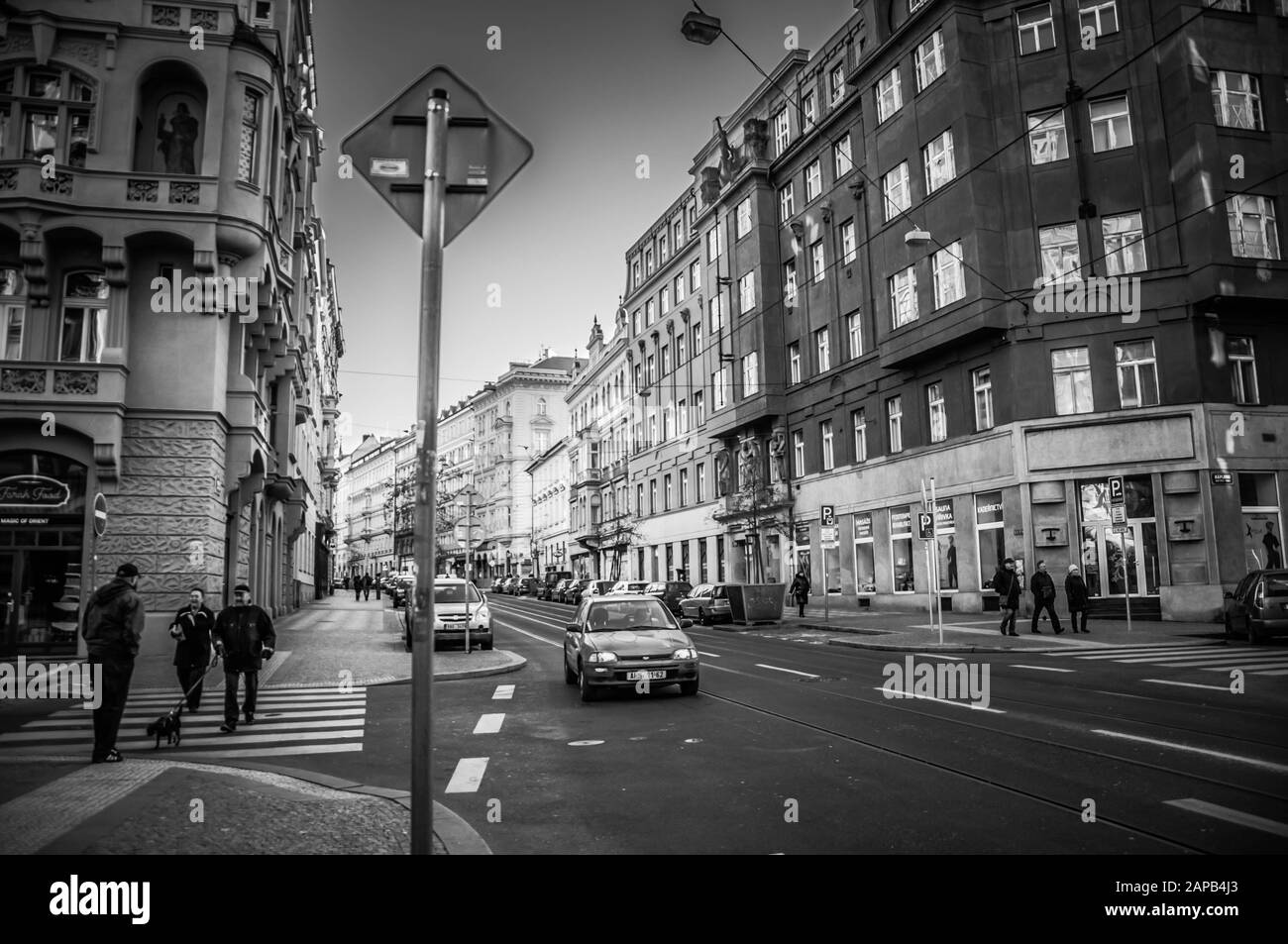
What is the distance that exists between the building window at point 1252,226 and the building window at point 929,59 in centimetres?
1038

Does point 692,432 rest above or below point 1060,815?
above

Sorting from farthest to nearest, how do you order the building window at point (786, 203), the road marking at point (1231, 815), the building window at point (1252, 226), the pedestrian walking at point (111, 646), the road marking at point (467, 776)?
the building window at point (786, 203) < the building window at point (1252, 226) < the pedestrian walking at point (111, 646) < the road marking at point (467, 776) < the road marking at point (1231, 815)

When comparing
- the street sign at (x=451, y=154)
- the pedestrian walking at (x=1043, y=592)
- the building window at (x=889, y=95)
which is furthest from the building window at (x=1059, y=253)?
the street sign at (x=451, y=154)

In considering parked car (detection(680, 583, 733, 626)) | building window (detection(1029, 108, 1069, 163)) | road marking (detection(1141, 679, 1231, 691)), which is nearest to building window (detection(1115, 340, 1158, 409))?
→ building window (detection(1029, 108, 1069, 163))

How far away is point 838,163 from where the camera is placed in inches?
1572

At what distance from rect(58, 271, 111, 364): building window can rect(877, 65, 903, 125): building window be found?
27576 millimetres

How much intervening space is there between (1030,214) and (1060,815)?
2696 cm

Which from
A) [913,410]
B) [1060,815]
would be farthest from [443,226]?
[913,410]

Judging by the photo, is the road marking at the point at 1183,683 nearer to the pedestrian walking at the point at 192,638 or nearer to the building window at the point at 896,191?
the pedestrian walking at the point at 192,638

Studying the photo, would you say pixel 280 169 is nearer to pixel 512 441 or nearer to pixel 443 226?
pixel 443 226

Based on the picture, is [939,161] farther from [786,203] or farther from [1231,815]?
[1231,815]

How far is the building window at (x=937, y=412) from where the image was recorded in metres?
32.1

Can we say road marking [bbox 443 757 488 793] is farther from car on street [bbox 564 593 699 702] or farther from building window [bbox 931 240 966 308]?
building window [bbox 931 240 966 308]

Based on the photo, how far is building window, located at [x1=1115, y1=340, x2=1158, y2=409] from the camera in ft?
88.2
